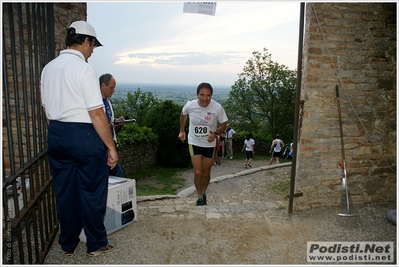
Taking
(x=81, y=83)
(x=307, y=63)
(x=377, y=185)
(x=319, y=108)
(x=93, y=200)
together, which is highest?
(x=307, y=63)

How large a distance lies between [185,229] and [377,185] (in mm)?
2378

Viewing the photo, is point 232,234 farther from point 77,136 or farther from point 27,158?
point 27,158

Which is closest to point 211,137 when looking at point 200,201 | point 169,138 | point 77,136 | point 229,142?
point 200,201

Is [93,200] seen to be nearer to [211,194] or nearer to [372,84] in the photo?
[372,84]

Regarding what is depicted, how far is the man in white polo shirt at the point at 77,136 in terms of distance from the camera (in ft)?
7.59

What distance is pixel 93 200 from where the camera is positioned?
257 centimetres

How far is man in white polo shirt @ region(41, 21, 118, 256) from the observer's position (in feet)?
7.59

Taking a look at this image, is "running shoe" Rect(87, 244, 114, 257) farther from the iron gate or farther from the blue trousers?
the iron gate

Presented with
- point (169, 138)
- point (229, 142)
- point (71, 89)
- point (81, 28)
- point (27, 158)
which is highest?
point (81, 28)

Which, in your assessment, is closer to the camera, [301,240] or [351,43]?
[301,240]

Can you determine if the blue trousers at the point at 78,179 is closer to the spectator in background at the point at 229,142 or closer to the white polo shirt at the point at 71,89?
the white polo shirt at the point at 71,89

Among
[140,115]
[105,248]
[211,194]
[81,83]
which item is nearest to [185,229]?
[105,248]

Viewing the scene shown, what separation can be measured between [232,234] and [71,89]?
2.02 m

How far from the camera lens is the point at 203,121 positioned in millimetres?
4387
